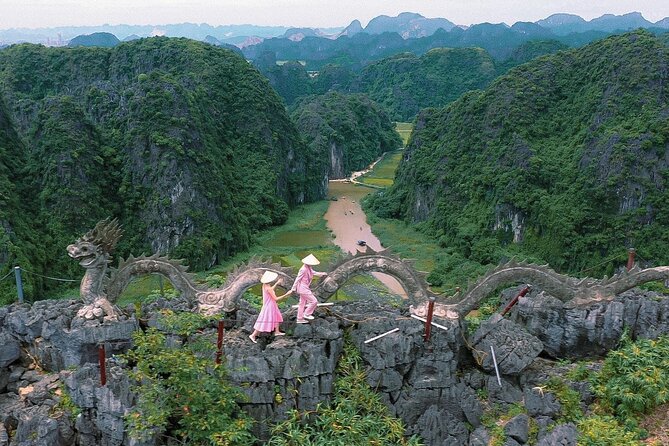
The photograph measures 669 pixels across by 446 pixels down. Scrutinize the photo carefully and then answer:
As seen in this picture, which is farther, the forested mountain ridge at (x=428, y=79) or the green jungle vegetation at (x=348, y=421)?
the forested mountain ridge at (x=428, y=79)

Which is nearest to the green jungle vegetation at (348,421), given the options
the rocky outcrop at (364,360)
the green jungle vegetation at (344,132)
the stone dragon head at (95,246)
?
the rocky outcrop at (364,360)

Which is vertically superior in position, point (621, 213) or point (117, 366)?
point (117, 366)

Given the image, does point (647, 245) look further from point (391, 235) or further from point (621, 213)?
point (391, 235)

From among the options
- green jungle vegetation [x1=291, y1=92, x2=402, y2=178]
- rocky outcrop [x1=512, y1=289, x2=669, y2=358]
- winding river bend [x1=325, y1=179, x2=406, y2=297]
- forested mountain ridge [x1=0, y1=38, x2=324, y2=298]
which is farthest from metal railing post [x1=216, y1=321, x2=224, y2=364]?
green jungle vegetation [x1=291, y1=92, x2=402, y2=178]

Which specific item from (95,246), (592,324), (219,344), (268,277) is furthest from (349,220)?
(219,344)

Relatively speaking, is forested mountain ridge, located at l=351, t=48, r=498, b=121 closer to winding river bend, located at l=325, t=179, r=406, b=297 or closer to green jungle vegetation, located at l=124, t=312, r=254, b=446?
winding river bend, located at l=325, t=179, r=406, b=297

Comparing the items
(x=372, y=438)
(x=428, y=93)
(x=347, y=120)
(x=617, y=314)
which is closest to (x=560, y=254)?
(x=617, y=314)

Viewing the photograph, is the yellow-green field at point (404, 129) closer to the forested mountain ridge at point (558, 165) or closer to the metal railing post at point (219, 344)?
the forested mountain ridge at point (558, 165)
